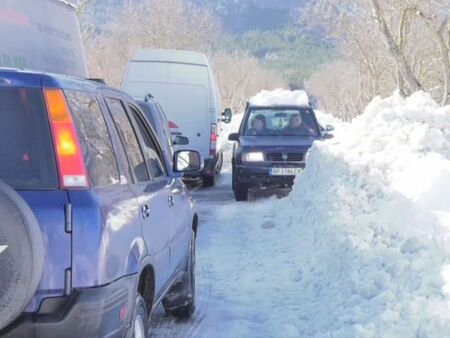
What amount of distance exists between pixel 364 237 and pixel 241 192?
20.5ft

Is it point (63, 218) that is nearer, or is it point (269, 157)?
A: point (63, 218)

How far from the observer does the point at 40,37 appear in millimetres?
6898

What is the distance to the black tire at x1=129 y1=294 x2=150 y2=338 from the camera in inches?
129

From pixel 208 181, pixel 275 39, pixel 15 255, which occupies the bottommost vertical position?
pixel 208 181

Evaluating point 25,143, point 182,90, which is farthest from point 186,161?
point 182,90

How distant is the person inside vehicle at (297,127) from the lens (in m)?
13.5

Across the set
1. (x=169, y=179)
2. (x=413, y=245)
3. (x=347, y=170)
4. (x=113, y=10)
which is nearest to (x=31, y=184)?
(x=169, y=179)

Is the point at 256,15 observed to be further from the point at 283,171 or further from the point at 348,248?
the point at 348,248

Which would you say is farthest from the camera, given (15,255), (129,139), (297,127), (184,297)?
(297,127)

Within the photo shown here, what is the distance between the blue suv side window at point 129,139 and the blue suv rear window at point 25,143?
30.3 inches

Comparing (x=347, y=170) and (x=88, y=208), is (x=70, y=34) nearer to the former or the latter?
(x=347, y=170)

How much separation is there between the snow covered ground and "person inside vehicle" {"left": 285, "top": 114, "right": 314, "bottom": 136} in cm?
197

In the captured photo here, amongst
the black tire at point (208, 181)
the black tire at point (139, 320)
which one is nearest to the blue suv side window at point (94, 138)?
the black tire at point (139, 320)

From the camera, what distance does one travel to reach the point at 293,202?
35.3 feet
